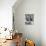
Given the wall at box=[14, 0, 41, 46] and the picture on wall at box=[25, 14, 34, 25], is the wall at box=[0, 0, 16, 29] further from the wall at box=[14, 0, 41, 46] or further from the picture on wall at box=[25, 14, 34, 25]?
the picture on wall at box=[25, 14, 34, 25]

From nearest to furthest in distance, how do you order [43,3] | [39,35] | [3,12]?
[3,12], [43,3], [39,35]

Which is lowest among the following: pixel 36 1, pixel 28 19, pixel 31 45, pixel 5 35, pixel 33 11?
pixel 31 45

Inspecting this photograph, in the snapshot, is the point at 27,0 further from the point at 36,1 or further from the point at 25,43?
the point at 25,43

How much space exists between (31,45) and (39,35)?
1.36 meters

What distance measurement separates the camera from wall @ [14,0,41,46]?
530 cm

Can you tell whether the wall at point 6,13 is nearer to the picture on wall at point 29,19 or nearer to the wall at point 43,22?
the picture on wall at point 29,19

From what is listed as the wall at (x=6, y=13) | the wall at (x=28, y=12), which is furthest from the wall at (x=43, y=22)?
the wall at (x=6, y=13)

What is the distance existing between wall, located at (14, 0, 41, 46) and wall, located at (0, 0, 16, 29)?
116 cm

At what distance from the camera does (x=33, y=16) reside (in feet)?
17.4

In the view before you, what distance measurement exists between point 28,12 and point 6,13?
145cm

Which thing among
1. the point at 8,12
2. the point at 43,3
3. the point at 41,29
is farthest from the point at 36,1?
the point at 8,12

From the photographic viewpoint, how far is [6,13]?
4.13 meters

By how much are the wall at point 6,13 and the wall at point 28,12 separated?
3.80ft

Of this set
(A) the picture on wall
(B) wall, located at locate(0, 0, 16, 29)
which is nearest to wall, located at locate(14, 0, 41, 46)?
(A) the picture on wall
